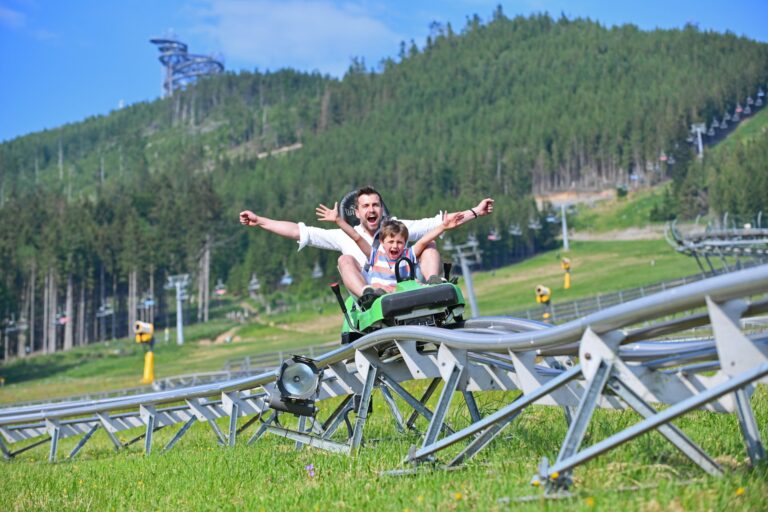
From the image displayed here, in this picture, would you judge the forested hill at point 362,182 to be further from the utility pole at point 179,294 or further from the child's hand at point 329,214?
the child's hand at point 329,214

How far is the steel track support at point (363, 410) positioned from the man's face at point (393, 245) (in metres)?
1.31

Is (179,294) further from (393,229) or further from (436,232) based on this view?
(393,229)

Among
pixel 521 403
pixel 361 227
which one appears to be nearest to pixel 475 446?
pixel 521 403

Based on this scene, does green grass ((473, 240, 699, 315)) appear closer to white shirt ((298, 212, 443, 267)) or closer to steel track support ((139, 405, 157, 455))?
steel track support ((139, 405, 157, 455))

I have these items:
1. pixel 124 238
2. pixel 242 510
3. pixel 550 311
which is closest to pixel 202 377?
pixel 550 311

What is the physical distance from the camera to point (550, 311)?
4603 centimetres

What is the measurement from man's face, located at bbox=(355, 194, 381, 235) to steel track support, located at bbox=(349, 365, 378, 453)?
1970 mm

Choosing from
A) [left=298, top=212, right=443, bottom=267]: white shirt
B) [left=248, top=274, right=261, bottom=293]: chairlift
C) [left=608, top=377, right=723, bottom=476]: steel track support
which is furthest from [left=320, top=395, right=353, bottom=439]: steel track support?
[left=248, top=274, right=261, bottom=293]: chairlift

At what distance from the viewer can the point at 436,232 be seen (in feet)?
28.4

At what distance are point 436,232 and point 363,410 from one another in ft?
6.63

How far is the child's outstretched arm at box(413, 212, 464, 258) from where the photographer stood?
8539 millimetres

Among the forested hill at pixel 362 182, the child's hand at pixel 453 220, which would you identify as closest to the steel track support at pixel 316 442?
the child's hand at pixel 453 220

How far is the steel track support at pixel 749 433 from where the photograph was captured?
5.00 metres

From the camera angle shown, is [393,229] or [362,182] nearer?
[393,229]
